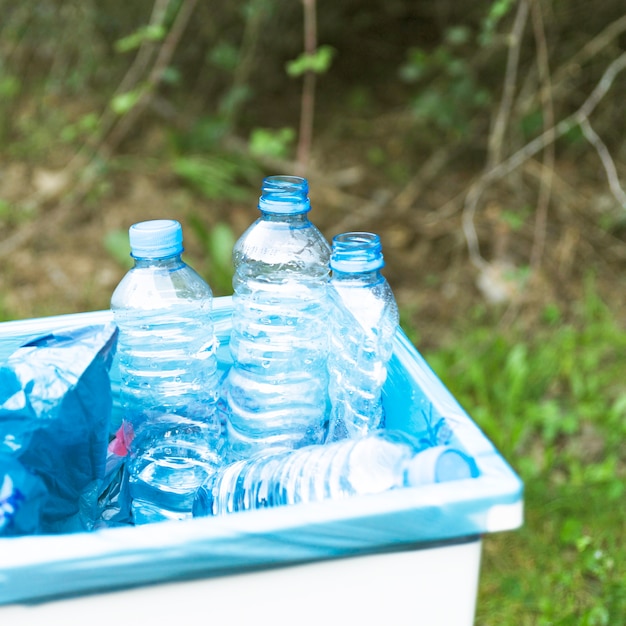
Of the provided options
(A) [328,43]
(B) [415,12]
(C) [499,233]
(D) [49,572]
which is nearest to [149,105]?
(A) [328,43]

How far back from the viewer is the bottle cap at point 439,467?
795 millimetres

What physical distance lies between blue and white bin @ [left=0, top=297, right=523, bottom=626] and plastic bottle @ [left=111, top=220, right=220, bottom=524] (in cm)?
30

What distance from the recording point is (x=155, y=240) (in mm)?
938

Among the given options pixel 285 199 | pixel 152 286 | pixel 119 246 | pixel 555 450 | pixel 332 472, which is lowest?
pixel 555 450

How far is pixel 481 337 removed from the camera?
2.45 metres

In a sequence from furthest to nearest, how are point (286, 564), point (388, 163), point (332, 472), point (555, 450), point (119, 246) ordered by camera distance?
point (388, 163) → point (119, 246) → point (555, 450) → point (332, 472) → point (286, 564)

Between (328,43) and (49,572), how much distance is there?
3.11 meters

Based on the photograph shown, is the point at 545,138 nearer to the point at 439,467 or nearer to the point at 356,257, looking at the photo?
the point at 356,257

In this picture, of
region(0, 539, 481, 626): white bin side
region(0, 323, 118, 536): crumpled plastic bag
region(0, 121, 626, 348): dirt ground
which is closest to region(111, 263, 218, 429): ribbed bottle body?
region(0, 323, 118, 536): crumpled plastic bag

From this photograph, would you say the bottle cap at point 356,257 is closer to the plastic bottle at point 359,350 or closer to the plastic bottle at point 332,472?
the plastic bottle at point 359,350

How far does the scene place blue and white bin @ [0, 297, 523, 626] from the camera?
0.70 m

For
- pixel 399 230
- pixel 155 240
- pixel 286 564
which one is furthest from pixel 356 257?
pixel 399 230

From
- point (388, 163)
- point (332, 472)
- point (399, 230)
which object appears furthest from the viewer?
point (388, 163)

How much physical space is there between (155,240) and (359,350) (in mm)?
320
